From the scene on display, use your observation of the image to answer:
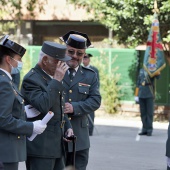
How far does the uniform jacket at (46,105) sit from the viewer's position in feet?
17.6

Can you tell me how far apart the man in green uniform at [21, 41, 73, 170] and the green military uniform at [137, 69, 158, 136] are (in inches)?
330

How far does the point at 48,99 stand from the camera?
17.6ft

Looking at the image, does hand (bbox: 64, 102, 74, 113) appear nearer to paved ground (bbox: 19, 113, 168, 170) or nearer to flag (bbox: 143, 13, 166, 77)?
paved ground (bbox: 19, 113, 168, 170)

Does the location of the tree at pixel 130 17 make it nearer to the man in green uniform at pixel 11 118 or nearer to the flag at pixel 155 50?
the flag at pixel 155 50

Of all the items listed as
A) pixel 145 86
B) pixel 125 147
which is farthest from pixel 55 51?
pixel 145 86

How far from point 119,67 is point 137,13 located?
2.60 metres

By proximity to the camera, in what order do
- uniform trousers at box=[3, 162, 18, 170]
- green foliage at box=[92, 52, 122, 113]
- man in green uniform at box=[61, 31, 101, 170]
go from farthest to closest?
1. green foliage at box=[92, 52, 122, 113]
2. man in green uniform at box=[61, 31, 101, 170]
3. uniform trousers at box=[3, 162, 18, 170]

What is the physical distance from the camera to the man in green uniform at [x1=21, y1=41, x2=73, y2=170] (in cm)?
539

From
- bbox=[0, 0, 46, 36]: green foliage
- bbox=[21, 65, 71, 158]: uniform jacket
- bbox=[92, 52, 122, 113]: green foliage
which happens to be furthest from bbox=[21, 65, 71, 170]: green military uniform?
bbox=[0, 0, 46, 36]: green foliage

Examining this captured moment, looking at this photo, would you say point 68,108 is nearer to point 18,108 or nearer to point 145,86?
point 18,108

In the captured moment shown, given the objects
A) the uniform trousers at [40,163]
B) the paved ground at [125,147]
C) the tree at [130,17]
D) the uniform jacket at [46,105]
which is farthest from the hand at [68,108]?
the tree at [130,17]

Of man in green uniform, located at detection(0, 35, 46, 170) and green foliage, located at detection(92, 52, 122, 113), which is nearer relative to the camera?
man in green uniform, located at detection(0, 35, 46, 170)

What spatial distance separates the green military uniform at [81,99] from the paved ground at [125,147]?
327cm

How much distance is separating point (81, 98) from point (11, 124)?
1452 mm
